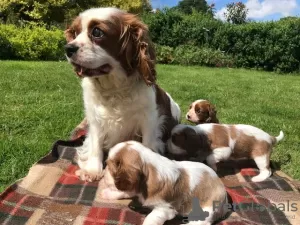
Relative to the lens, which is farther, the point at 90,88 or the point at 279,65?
the point at 279,65

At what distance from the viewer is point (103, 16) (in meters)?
3.55

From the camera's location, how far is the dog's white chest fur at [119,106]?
3863mm

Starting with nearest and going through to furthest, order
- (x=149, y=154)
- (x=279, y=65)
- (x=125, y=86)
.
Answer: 1. (x=149, y=154)
2. (x=125, y=86)
3. (x=279, y=65)

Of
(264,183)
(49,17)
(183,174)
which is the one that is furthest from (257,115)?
(49,17)

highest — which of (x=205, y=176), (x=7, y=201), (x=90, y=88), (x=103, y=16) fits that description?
(x=103, y=16)

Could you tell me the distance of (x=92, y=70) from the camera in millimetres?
3551

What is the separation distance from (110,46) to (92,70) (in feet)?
0.86

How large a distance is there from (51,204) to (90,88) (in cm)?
120

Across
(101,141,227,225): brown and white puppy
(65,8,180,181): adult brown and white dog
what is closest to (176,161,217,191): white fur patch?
(101,141,227,225): brown and white puppy

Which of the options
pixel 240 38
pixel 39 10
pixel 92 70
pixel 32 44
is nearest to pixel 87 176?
pixel 92 70

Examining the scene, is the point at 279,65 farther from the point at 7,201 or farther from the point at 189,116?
the point at 7,201

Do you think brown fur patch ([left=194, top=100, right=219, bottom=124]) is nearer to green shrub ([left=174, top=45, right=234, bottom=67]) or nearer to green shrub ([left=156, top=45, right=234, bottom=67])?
green shrub ([left=156, top=45, right=234, bottom=67])

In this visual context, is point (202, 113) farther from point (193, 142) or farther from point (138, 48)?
point (138, 48)

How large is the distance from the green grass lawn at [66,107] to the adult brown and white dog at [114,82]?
83cm
